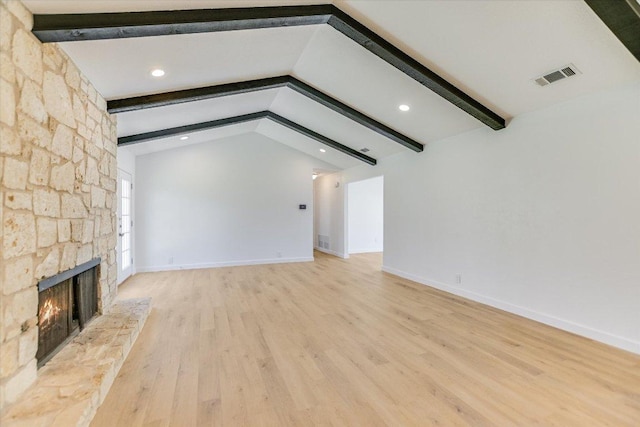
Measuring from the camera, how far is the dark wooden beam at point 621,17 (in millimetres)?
2020

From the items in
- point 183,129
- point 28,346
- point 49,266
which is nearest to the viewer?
point 28,346

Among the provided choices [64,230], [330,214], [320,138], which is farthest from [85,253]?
[330,214]

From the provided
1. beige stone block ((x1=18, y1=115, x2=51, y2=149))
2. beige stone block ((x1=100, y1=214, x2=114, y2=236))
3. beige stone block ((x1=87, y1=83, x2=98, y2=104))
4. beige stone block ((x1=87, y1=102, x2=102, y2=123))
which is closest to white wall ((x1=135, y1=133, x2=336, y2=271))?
beige stone block ((x1=100, y1=214, x2=114, y2=236))

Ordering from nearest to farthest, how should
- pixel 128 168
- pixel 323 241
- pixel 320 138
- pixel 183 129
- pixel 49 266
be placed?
pixel 49 266 → pixel 183 129 → pixel 128 168 → pixel 320 138 → pixel 323 241

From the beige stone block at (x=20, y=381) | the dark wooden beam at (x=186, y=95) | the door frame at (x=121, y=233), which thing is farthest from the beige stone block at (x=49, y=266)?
the door frame at (x=121, y=233)

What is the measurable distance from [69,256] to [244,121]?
393 centimetres

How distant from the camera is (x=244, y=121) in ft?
19.0

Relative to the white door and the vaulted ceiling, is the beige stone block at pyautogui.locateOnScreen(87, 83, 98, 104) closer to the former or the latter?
the vaulted ceiling

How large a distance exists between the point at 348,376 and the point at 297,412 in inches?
22.1

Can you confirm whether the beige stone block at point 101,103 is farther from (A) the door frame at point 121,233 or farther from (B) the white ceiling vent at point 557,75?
(B) the white ceiling vent at point 557,75

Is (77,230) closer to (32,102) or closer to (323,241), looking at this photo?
(32,102)

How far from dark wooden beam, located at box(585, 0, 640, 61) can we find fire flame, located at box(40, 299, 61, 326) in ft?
14.7

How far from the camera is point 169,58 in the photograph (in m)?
2.96

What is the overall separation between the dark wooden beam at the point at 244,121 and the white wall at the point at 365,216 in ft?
9.14
